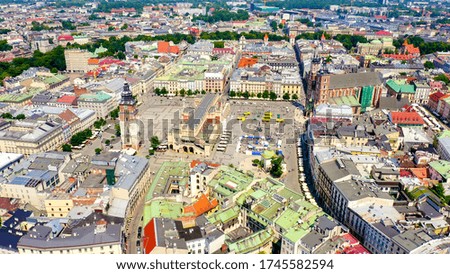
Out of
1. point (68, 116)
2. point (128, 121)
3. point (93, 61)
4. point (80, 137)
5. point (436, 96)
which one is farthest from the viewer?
point (93, 61)

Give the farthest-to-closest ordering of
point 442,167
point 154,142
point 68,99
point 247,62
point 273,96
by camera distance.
Result: point 247,62 → point 273,96 → point 68,99 → point 154,142 → point 442,167

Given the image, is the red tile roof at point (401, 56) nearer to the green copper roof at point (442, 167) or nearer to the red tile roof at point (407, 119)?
the red tile roof at point (407, 119)

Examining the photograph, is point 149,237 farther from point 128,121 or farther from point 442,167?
point 442,167

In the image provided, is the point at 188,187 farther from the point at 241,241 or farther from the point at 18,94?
the point at 18,94

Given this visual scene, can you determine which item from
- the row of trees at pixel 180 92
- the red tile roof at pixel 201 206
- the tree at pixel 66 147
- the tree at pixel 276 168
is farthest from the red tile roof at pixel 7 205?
the row of trees at pixel 180 92

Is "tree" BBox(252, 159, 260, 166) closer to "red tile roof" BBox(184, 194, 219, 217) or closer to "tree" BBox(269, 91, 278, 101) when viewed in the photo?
"red tile roof" BBox(184, 194, 219, 217)

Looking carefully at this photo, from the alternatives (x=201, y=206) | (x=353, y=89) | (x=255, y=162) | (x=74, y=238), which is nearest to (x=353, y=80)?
(x=353, y=89)

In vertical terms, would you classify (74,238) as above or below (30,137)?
above

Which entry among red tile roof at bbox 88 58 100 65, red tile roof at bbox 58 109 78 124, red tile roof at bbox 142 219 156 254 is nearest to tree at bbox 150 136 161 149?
red tile roof at bbox 58 109 78 124
